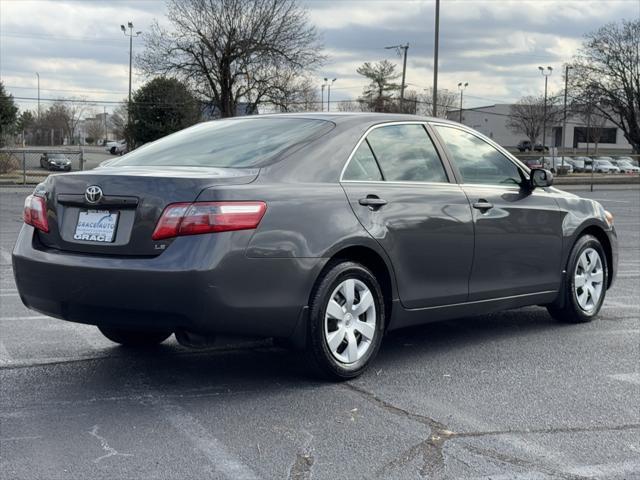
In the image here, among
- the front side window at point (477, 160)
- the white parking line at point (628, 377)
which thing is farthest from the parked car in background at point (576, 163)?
the white parking line at point (628, 377)

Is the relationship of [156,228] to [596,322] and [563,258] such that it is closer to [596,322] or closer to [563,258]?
[563,258]

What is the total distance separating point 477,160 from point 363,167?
121 cm

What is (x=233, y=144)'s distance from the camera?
543 cm

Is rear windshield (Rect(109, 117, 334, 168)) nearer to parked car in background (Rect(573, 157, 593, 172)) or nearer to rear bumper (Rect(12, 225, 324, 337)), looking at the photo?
rear bumper (Rect(12, 225, 324, 337))

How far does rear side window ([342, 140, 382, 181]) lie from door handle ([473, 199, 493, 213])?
0.85m

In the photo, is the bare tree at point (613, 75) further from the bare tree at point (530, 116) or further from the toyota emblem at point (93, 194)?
the toyota emblem at point (93, 194)

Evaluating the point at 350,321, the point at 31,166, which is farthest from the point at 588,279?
the point at 31,166

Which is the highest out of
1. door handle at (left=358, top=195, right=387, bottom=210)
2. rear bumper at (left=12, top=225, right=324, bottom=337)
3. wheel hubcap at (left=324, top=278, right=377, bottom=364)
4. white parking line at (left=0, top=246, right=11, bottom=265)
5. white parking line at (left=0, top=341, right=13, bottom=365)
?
door handle at (left=358, top=195, right=387, bottom=210)

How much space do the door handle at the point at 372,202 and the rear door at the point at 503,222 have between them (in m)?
0.92

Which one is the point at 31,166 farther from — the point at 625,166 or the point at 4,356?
the point at 625,166

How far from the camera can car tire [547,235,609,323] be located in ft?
22.7

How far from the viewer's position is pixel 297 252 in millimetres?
4793

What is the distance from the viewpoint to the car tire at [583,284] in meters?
6.91

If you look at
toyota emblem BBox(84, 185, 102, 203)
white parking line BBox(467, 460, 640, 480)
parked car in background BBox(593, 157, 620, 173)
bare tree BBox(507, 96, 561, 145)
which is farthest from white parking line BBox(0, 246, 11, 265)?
bare tree BBox(507, 96, 561, 145)
